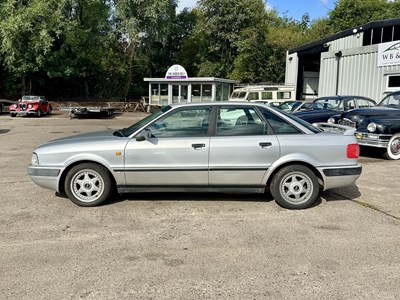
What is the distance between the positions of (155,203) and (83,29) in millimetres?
32834

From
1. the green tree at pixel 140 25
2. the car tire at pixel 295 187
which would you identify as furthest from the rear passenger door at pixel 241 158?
the green tree at pixel 140 25

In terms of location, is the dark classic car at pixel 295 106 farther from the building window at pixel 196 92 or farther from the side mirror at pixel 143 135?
the building window at pixel 196 92

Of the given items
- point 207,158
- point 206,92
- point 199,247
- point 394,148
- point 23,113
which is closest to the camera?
point 199,247

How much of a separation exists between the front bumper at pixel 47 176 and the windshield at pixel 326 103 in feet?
34.5

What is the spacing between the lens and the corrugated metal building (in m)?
17.8

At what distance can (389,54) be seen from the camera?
17.6m

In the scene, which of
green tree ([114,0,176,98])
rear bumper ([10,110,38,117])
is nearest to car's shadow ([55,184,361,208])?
rear bumper ([10,110,38,117])

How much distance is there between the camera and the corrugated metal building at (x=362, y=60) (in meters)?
17.8

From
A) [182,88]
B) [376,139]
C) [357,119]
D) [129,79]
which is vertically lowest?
[376,139]

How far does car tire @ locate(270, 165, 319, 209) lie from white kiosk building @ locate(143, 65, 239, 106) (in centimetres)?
2676

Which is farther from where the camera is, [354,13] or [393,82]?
[354,13]

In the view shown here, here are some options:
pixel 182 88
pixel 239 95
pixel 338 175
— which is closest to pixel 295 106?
pixel 239 95

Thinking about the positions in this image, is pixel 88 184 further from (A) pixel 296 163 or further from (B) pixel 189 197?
(A) pixel 296 163

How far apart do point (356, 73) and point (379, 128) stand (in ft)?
36.6
